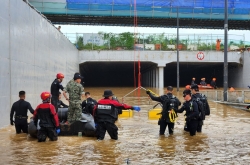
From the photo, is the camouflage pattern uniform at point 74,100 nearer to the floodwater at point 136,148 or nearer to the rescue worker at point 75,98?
the rescue worker at point 75,98

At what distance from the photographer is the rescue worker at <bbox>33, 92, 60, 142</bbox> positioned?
9352 millimetres

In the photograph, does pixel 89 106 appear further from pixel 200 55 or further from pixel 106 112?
pixel 200 55

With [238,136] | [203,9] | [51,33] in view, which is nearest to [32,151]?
[238,136]

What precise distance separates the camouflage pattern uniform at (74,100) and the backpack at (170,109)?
245cm

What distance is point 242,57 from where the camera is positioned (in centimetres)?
4188

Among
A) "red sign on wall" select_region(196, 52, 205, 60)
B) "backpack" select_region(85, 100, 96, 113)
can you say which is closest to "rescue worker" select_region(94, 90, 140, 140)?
"backpack" select_region(85, 100, 96, 113)

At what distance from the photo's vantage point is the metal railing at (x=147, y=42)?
4122cm

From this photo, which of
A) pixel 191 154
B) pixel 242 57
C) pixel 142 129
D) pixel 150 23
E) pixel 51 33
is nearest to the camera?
pixel 191 154

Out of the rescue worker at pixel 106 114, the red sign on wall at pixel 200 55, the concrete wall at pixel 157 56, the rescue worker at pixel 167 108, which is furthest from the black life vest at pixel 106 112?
the red sign on wall at pixel 200 55

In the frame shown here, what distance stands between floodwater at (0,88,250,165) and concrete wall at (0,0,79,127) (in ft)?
5.73

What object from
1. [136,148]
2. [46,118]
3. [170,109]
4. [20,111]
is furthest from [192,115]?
[20,111]

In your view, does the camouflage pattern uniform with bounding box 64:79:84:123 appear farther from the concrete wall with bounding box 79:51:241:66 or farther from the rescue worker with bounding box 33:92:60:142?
the concrete wall with bounding box 79:51:241:66

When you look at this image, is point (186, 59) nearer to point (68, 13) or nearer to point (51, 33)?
point (68, 13)

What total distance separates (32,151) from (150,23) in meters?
48.2
